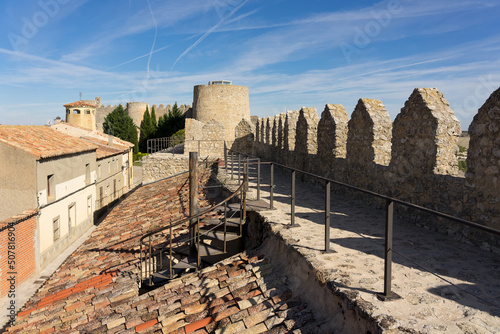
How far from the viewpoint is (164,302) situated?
169 inches

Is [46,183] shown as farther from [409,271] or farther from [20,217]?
[409,271]

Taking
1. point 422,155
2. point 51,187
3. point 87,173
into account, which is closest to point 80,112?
point 87,173

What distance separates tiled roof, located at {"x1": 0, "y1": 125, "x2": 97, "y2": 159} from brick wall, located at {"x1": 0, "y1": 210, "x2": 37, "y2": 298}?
2333 mm

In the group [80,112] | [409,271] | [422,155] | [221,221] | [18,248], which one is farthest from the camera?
[80,112]

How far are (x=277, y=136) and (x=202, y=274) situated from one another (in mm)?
9640

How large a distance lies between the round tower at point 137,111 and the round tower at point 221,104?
19979mm

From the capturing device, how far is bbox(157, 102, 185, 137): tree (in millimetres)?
46156

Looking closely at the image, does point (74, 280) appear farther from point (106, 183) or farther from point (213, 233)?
point (106, 183)

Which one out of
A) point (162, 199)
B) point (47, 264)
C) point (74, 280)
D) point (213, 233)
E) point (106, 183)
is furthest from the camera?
point (106, 183)

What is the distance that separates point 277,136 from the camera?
13.8 meters

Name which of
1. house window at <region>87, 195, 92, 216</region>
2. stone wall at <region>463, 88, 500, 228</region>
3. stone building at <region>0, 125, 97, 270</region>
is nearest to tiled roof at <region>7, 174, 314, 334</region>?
stone wall at <region>463, 88, 500, 228</region>

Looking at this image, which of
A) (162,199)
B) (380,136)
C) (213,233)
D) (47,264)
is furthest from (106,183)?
(380,136)

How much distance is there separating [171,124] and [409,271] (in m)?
45.0

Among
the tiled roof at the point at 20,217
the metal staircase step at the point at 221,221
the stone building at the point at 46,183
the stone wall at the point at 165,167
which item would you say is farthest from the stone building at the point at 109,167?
the metal staircase step at the point at 221,221
